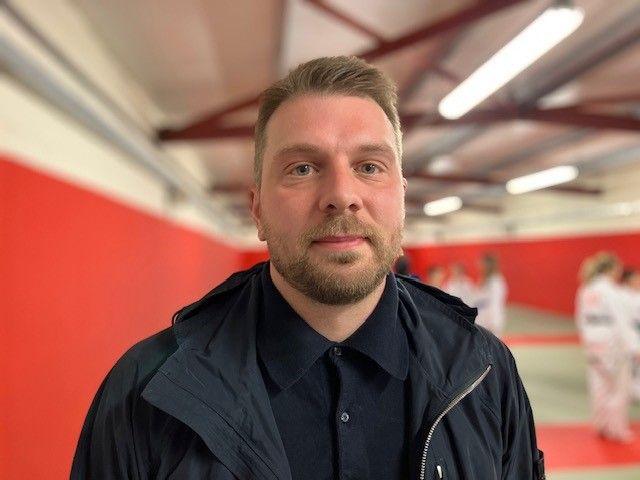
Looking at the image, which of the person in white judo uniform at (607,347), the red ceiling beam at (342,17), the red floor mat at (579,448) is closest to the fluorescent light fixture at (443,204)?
the person in white judo uniform at (607,347)

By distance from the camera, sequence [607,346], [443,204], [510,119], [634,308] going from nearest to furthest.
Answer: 1. [607,346]
2. [634,308]
3. [510,119]
4. [443,204]

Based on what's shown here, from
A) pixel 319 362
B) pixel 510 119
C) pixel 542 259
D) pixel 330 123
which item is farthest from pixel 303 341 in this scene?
pixel 542 259

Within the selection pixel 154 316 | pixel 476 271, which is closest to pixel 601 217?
pixel 476 271

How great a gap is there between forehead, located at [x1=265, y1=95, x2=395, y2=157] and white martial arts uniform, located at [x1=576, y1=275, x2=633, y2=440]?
624cm

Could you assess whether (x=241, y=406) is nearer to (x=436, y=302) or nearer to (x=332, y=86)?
(x=436, y=302)

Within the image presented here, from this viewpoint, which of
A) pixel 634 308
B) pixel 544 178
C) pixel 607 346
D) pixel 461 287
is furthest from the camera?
pixel 461 287

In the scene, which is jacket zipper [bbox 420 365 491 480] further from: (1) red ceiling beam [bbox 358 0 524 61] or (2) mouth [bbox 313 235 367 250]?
(1) red ceiling beam [bbox 358 0 524 61]

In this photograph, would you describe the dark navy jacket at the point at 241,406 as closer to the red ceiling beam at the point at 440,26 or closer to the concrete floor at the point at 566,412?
the red ceiling beam at the point at 440,26

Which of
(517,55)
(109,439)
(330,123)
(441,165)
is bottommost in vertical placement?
(109,439)

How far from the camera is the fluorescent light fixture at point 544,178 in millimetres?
10568

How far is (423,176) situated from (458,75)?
529 cm

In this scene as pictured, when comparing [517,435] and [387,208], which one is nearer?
[387,208]

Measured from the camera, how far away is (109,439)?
55.6 inches

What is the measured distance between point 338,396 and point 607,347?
6544 millimetres
